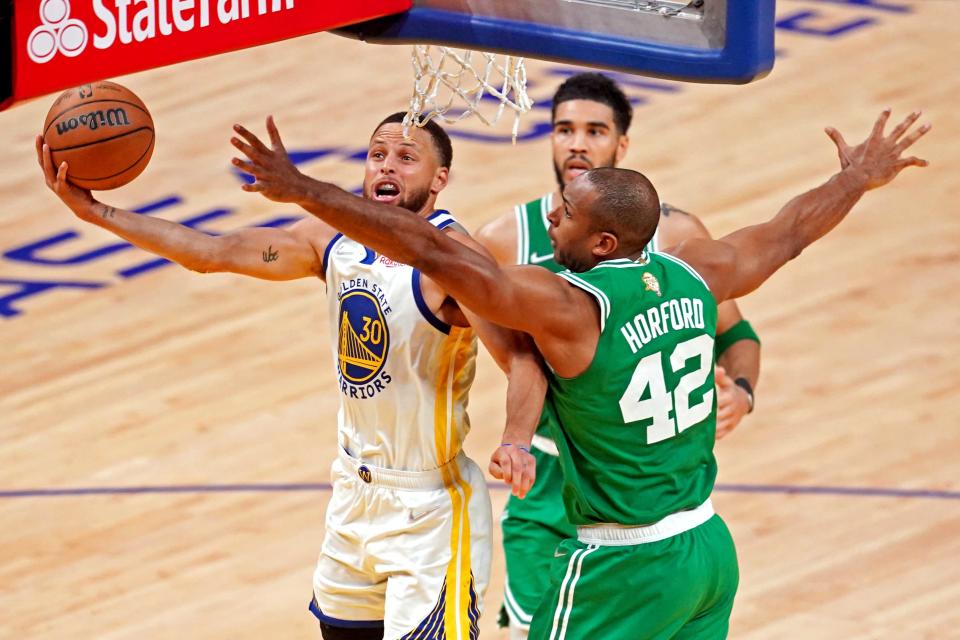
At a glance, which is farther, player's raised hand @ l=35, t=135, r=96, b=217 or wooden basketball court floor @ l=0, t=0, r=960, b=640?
wooden basketball court floor @ l=0, t=0, r=960, b=640

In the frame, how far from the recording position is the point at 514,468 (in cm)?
444

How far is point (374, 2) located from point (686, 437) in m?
1.49

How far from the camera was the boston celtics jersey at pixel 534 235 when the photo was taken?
6102 mm

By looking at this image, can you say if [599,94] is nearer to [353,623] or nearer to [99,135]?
[99,135]

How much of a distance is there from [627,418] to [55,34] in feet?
5.91

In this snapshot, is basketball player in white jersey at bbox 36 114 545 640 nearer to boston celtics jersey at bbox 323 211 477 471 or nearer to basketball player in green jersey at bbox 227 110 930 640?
boston celtics jersey at bbox 323 211 477 471

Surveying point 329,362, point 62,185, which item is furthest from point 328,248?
point 329,362

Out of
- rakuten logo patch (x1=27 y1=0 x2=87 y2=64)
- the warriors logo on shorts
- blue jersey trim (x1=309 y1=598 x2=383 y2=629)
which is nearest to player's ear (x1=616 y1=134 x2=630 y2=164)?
the warriors logo on shorts

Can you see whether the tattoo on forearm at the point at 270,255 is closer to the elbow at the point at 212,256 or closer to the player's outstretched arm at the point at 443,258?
the elbow at the point at 212,256

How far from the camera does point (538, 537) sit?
234 inches

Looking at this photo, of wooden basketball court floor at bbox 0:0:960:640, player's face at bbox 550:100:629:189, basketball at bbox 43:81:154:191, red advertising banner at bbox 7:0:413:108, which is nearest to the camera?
red advertising banner at bbox 7:0:413:108

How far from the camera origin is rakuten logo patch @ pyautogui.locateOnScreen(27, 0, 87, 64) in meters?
3.87

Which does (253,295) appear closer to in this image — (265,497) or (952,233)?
(265,497)

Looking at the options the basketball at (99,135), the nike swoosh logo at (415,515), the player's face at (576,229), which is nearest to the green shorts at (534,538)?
the nike swoosh logo at (415,515)
